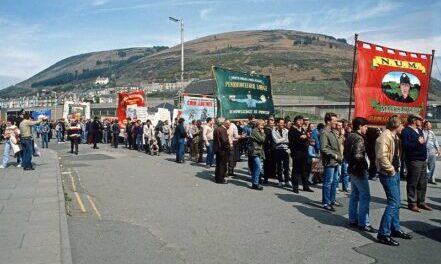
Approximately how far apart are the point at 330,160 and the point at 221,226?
2782 mm

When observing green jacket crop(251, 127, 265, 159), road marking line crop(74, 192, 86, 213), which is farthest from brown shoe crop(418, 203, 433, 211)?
road marking line crop(74, 192, 86, 213)

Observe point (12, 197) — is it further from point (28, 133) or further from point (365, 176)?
point (365, 176)

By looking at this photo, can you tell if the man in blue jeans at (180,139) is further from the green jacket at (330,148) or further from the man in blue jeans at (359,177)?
the man in blue jeans at (359,177)

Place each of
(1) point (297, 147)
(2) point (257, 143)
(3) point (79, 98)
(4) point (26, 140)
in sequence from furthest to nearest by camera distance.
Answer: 1. (3) point (79, 98)
2. (4) point (26, 140)
3. (2) point (257, 143)
4. (1) point (297, 147)

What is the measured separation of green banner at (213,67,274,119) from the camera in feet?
48.7

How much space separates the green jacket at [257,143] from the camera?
11.0m

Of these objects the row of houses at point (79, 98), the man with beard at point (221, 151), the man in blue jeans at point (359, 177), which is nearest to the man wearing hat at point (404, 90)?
the man with beard at point (221, 151)

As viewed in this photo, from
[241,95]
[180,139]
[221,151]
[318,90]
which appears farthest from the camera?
[318,90]

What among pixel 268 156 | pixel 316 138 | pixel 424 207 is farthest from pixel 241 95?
pixel 424 207

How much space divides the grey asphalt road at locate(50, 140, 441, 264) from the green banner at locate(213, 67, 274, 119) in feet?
12.7

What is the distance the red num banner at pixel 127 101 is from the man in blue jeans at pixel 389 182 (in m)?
22.8

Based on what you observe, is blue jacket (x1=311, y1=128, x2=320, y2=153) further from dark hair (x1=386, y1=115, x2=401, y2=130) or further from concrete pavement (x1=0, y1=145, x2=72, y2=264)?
concrete pavement (x1=0, y1=145, x2=72, y2=264)

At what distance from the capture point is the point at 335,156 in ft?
28.2

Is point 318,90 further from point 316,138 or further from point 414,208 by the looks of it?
point 414,208
